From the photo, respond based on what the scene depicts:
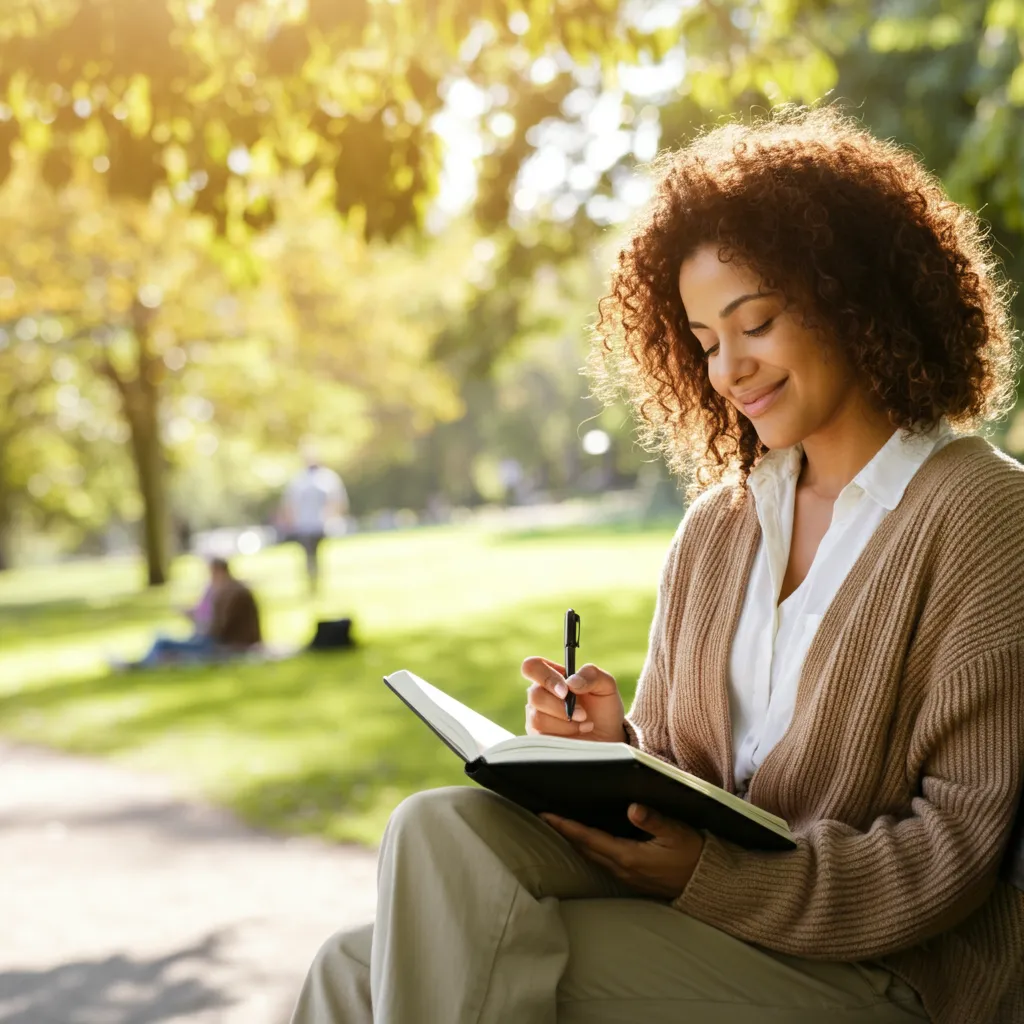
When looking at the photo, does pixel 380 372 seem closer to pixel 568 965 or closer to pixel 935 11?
pixel 935 11

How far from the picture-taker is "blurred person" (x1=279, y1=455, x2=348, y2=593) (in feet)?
60.6

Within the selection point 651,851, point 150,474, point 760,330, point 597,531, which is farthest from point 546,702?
point 597,531

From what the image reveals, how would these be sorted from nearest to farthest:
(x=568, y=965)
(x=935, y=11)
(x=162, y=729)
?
(x=568, y=965) → (x=162, y=729) → (x=935, y=11)

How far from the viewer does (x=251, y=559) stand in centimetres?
3130

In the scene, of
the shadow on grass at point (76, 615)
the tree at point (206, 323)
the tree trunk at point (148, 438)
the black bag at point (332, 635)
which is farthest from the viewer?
the tree trunk at point (148, 438)

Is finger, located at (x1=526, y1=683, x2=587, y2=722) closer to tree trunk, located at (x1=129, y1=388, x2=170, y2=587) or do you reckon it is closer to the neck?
the neck

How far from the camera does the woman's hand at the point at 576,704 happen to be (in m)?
2.51

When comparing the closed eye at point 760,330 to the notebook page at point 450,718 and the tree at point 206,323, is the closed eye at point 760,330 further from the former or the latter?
the tree at point 206,323

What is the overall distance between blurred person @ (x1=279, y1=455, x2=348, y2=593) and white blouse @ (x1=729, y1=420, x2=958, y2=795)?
16.2 metres

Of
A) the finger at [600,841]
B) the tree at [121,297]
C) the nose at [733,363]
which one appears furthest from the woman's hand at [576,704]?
the tree at [121,297]

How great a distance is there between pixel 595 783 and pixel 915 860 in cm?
51

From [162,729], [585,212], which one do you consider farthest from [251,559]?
[162,729]

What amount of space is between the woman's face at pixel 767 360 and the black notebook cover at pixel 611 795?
2.41ft

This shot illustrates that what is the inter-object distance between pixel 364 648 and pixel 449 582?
7.41 metres
